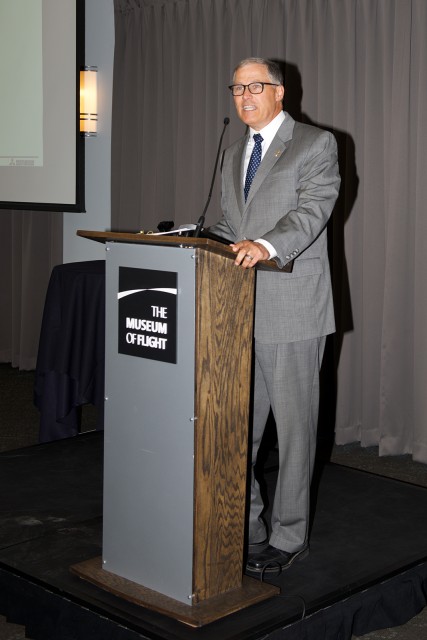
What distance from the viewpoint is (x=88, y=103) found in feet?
20.2

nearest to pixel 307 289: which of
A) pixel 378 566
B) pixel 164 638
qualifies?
pixel 378 566

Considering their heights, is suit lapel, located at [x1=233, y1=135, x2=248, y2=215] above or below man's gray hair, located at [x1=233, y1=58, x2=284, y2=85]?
below

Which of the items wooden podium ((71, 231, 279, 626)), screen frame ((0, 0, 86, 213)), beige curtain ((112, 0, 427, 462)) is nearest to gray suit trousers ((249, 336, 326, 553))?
wooden podium ((71, 231, 279, 626))

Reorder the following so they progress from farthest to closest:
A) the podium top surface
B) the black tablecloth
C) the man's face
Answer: the black tablecloth < the man's face < the podium top surface

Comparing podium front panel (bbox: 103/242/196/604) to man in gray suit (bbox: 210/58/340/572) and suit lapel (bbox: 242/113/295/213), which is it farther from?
suit lapel (bbox: 242/113/295/213)

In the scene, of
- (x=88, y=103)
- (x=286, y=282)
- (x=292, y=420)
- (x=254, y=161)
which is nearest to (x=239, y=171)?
(x=254, y=161)

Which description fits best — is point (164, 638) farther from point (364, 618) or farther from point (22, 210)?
point (22, 210)

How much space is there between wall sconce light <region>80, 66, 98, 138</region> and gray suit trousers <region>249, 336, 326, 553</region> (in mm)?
3760

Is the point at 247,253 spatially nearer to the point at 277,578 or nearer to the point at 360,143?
the point at 277,578

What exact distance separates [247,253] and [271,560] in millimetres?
1017

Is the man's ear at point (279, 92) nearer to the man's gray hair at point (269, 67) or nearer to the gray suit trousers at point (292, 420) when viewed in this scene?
the man's gray hair at point (269, 67)

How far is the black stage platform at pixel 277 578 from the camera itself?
7.90ft

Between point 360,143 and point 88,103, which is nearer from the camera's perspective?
point 360,143

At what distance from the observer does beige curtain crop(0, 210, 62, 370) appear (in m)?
6.58
